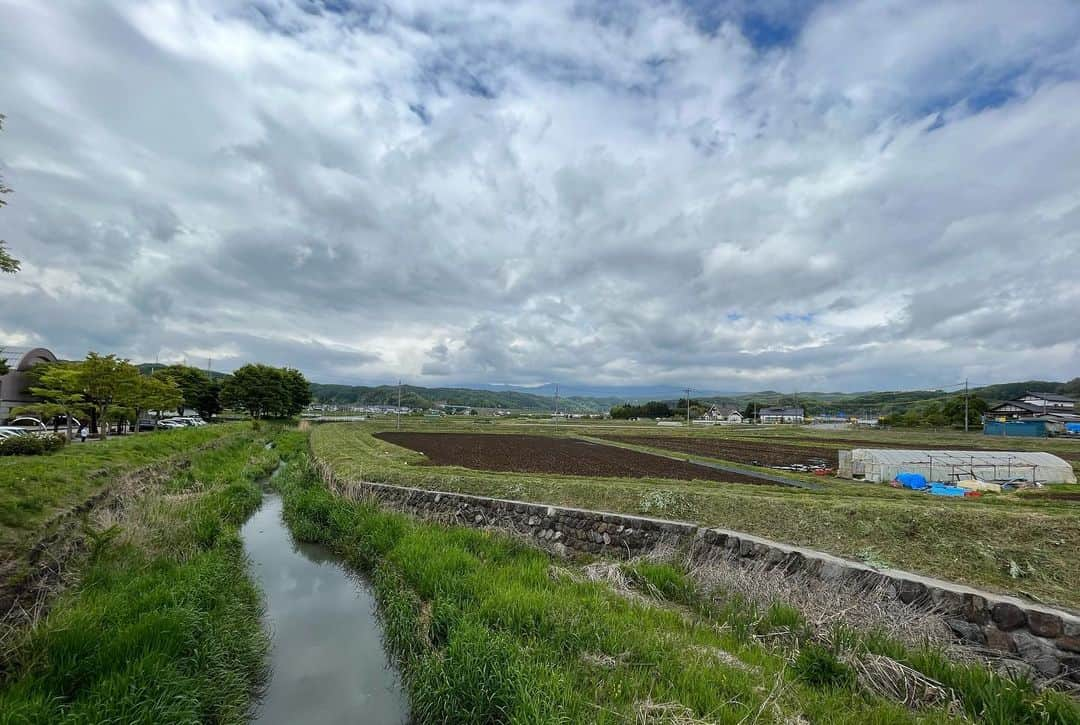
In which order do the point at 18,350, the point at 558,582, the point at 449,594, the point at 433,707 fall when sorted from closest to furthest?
the point at 433,707
the point at 449,594
the point at 558,582
the point at 18,350

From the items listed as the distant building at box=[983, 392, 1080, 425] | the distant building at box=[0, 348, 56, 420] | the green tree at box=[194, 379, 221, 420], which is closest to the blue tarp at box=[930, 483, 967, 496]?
the distant building at box=[0, 348, 56, 420]

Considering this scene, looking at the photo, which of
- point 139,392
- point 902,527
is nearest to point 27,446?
point 139,392

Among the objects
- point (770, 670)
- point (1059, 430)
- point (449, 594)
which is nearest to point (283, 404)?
point (449, 594)

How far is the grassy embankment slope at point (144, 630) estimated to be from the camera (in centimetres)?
478

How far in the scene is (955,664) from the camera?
5445 millimetres

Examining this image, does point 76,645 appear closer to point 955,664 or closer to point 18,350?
point 955,664

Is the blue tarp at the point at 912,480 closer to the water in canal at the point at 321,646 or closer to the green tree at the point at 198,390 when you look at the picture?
the water in canal at the point at 321,646

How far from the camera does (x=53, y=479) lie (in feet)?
39.8

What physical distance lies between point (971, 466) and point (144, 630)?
98.3 feet

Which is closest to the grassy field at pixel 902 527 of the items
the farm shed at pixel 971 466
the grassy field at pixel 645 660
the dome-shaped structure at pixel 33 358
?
the grassy field at pixel 645 660

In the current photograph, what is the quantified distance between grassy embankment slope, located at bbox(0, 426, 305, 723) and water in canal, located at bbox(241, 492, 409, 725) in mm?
422

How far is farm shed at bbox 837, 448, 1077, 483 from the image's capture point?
21.1m

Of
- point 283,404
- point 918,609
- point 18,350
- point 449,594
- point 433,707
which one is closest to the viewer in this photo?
point 433,707

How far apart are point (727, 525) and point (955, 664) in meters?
5.47
